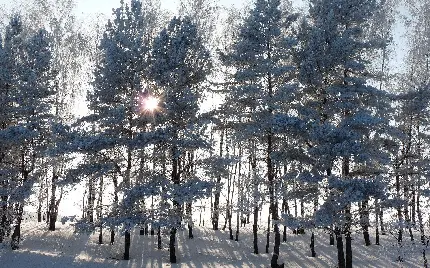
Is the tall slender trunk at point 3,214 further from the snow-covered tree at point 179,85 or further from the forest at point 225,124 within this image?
the snow-covered tree at point 179,85

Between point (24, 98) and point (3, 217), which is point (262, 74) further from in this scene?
point (3, 217)

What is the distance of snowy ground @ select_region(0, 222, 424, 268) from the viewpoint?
71.3ft

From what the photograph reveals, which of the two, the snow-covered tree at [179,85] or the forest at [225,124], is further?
the snow-covered tree at [179,85]

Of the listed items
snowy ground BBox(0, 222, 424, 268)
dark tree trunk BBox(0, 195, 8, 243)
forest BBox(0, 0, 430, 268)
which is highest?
forest BBox(0, 0, 430, 268)

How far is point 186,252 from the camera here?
86.7 feet

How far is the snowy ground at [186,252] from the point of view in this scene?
21.7 meters

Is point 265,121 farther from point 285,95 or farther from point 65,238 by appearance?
point 65,238

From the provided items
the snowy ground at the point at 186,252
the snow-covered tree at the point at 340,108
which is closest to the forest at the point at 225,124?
the snow-covered tree at the point at 340,108

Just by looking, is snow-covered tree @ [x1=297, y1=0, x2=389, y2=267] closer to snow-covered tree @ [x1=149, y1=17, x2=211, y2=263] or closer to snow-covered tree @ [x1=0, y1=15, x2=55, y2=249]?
snow-covered tree @ [x1=149, y1=17, x2=211, y2=263]

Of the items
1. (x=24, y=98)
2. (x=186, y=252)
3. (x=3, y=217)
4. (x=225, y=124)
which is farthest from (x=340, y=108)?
(x=3, y=217)

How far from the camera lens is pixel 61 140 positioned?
811 inches

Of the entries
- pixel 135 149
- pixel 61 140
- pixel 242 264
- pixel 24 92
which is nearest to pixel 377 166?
pixel 242 264

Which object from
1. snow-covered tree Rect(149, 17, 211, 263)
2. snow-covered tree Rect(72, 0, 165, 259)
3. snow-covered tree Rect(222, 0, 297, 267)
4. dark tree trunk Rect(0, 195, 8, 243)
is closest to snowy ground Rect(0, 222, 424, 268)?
dark tree trunk Rect(0, 195, 8, 243)

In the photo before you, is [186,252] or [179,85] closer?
[179,85]
